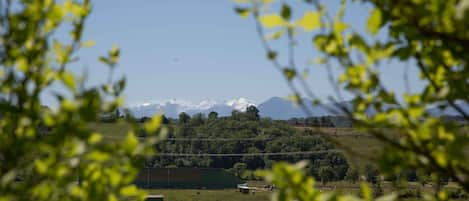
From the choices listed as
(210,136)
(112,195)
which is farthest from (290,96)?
(210,136)

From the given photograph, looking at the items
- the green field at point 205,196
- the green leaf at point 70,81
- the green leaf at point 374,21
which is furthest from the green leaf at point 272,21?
the green field at point 205,196

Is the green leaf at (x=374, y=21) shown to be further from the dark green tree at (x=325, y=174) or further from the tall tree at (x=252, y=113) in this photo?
the tall tree at (x=252, y=113)

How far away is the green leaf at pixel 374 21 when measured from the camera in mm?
2326

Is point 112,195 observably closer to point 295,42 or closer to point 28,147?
point 28,147

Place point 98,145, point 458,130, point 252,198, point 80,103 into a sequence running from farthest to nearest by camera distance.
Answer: point 252,198
point 458,130
point 98,145
point 80,103

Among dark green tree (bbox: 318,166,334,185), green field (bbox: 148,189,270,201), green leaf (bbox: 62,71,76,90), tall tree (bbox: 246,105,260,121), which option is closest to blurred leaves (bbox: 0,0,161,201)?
green leaf (bbox: 62,71,76,90)

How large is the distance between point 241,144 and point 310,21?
6078 inches

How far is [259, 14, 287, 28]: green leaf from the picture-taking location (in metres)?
2.44

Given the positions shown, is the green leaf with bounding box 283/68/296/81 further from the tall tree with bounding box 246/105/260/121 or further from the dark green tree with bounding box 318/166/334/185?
the tall tree with bounding box 246/105/260/121

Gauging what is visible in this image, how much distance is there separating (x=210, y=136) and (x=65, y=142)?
159942mm

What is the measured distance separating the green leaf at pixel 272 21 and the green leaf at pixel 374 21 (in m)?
0.34

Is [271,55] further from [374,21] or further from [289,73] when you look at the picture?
[374,21]

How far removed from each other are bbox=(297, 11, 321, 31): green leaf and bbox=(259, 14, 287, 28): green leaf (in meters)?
0.07

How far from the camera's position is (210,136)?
162 meters
